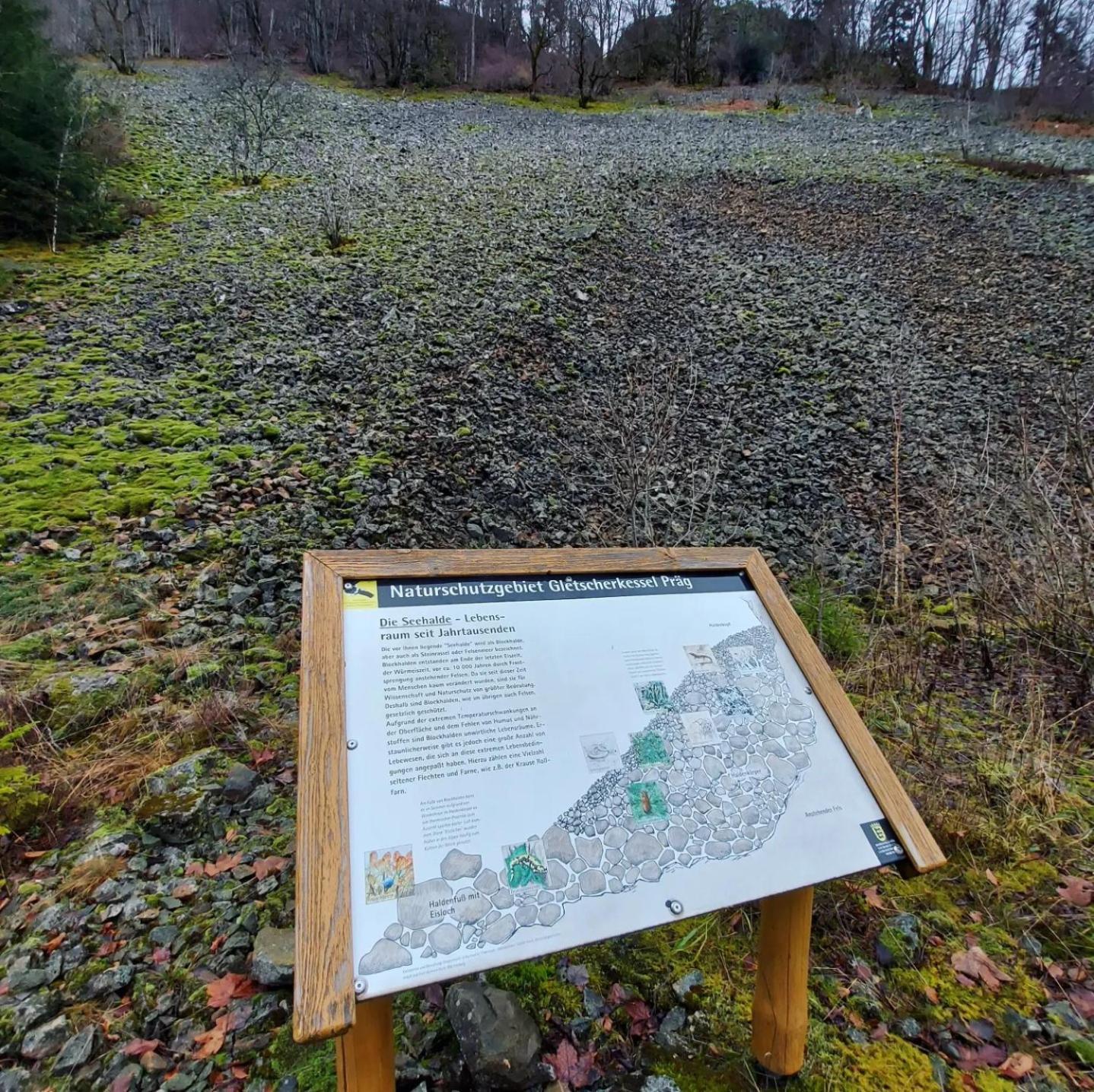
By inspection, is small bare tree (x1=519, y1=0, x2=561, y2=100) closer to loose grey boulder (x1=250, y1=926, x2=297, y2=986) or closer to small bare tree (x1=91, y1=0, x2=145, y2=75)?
small bare tree (x1=91, y1=0, x2=145, y2=75)

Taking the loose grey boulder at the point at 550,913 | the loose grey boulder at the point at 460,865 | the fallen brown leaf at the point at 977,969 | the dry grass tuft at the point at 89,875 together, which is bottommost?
the fallen brown leaf at the point at 977,969

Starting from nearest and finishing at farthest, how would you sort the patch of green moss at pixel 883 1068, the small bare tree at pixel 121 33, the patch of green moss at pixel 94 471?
the patch of green moss at pixel 883 1068, the patch of green moss at pixel 94 471, the small bare tree at pixel 121 33

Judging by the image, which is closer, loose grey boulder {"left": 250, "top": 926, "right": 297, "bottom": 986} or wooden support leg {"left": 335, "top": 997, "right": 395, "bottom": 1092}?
wooden support leg {"left": 335, "top": 997, "right": 395, "bottom": 1092}

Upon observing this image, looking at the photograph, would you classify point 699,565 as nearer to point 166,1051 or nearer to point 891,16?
point 166,1051

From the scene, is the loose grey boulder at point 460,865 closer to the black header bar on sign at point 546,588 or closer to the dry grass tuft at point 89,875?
the black header bar on sign at point 546,588

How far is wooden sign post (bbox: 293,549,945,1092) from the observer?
111cm

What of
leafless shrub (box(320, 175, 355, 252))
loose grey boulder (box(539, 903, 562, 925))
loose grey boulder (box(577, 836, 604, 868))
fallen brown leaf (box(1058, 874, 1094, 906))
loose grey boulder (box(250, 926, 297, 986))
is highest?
leafless shrub (box(320, 175, 355, 252))

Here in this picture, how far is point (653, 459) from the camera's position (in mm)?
3889

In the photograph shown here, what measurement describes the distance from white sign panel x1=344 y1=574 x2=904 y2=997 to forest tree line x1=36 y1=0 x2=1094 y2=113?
90.0 feet

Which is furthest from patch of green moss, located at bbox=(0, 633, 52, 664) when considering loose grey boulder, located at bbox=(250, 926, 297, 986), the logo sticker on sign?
the logo sticker on sign

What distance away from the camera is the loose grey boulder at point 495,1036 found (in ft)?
5.25

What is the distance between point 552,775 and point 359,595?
0.58 m

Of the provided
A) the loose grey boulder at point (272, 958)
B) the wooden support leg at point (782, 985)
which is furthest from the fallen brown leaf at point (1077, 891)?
the loose grey boulder at point (272, 958)

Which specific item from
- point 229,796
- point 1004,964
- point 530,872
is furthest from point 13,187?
point 1004,964
